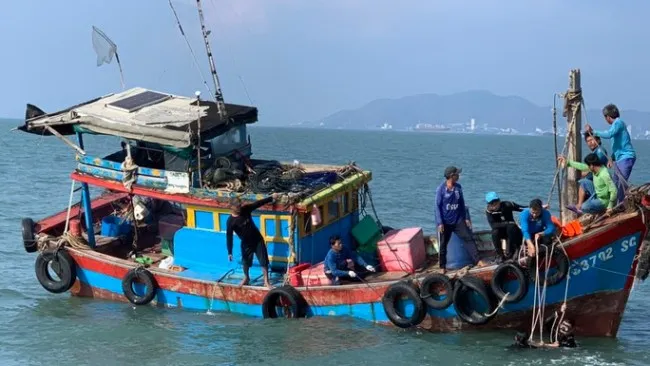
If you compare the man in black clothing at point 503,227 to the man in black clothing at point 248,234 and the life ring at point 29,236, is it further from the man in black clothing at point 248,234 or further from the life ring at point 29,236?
the life ring at point 29,236

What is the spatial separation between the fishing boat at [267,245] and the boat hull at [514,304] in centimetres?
2

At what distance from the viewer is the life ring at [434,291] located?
12.2m

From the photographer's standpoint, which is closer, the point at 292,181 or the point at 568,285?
the point at 568,285

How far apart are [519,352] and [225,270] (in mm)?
5296

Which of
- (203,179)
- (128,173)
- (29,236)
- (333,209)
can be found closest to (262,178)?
(203,179)

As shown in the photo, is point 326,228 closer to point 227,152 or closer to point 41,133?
point 227,152

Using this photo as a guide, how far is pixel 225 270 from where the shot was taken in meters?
14.1

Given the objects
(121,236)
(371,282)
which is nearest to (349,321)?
(371,282)

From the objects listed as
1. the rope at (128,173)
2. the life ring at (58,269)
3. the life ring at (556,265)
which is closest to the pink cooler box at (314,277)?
the life ring at (556,265)

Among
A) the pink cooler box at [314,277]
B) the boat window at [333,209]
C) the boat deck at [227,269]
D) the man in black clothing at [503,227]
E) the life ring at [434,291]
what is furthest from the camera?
the boat window at [333,209]

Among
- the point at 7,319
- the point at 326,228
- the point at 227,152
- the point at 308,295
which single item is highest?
the point at 227,152

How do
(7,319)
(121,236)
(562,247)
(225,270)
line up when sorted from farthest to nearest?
(121,236)
(7,319)
(225,270)
(562,247)

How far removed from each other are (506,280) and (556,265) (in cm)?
77

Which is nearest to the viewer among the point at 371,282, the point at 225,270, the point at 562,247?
the point at 562,247
